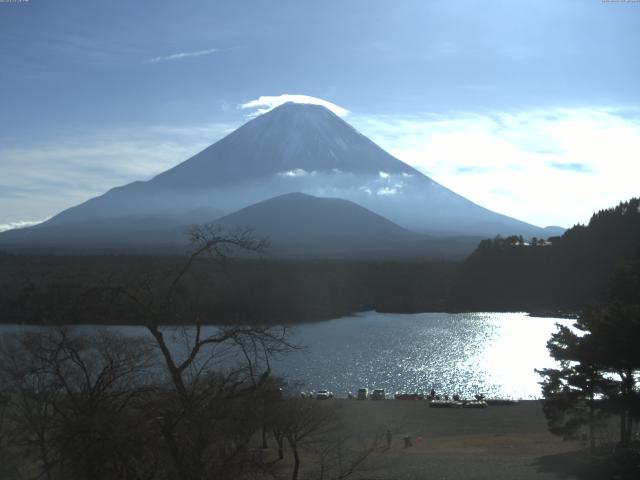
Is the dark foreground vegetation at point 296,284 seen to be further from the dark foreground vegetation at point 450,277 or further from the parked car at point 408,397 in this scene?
the parked car at point 408,397

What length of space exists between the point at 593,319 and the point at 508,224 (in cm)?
9271

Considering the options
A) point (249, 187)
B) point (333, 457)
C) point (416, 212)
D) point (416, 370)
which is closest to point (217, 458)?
point (333, 457)

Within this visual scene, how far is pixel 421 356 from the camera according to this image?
23.5m

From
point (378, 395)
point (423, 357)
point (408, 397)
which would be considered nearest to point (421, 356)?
point (423, 357)

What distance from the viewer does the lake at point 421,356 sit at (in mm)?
18562

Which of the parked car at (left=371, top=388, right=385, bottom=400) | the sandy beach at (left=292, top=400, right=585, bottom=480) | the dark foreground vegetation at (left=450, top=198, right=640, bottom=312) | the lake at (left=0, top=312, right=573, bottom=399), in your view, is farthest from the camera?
the dark foreground vegetation at (left=450, top=198, right=640, bottom=312)

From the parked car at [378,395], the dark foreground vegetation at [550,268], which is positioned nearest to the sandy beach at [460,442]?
the parked car at [378,395]

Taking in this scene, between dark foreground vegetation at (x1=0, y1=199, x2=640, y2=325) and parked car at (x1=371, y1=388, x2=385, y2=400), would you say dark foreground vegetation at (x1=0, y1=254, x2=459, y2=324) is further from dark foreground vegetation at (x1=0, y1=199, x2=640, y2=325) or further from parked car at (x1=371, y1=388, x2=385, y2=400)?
parked car at (x1=371, y1=388, x2=385, y2=400)

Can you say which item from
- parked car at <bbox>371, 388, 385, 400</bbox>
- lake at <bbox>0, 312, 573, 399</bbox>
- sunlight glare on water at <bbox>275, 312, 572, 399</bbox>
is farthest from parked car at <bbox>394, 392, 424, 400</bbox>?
lake at <bbox>0, 312, 573, 399</bbox>

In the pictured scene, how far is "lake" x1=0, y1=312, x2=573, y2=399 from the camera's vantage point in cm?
1856

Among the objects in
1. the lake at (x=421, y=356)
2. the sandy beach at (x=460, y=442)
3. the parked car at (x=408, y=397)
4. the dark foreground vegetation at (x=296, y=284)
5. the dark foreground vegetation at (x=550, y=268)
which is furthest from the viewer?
the dark foreground vegetation at (x=550, y=268)

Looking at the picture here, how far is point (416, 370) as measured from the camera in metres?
20.8

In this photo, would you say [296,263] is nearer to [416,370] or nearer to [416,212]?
[416,370]

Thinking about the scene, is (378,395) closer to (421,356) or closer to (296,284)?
(421,356)
